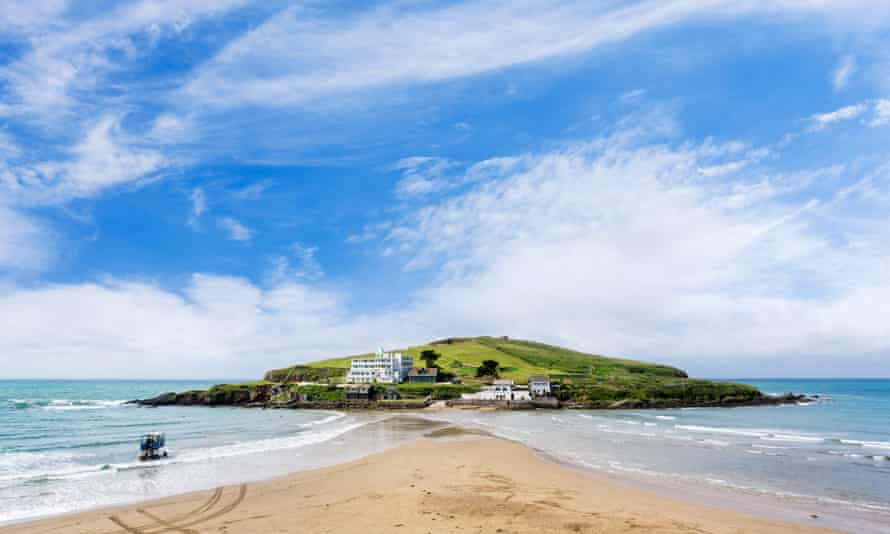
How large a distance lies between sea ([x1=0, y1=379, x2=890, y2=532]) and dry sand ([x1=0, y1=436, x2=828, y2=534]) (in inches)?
120

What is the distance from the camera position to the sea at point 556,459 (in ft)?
88.7

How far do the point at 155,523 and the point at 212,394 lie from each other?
12006cm

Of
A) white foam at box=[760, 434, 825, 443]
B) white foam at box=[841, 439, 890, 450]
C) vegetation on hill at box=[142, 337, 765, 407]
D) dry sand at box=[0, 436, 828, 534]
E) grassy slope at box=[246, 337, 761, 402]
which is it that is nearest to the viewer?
dry sand at box=[0, 436, 828, 534]

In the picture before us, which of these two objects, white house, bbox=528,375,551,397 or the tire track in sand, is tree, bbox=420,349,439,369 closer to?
white house, bbox=528,375,551,397

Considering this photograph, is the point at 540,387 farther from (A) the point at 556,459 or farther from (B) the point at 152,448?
(B) the point at 152,448

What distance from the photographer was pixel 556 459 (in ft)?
129

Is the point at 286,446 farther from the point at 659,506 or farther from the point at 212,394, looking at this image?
the point at 212,394

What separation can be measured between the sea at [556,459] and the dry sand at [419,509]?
305 centimetres

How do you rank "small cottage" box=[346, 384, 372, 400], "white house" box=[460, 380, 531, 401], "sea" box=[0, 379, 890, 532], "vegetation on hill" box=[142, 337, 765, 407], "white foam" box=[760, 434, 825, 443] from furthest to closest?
"vegetation on hill" box=[142, 337, 765, 407], "small cottage" box=[346, 384, 372, 400], "white house" box=[460, 380, 531, 401], "white foam" box=[760, 434, 825, 443], "sea" box=[0, 379, 890, 532]

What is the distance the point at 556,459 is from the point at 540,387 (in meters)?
85.2

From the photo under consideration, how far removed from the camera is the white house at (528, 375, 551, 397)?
120688 mm

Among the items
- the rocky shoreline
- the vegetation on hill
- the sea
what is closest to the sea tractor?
the sea

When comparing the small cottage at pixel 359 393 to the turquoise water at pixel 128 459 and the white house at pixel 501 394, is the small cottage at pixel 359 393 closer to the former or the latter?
the white house at pixel 501 394

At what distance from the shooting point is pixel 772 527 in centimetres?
2108
